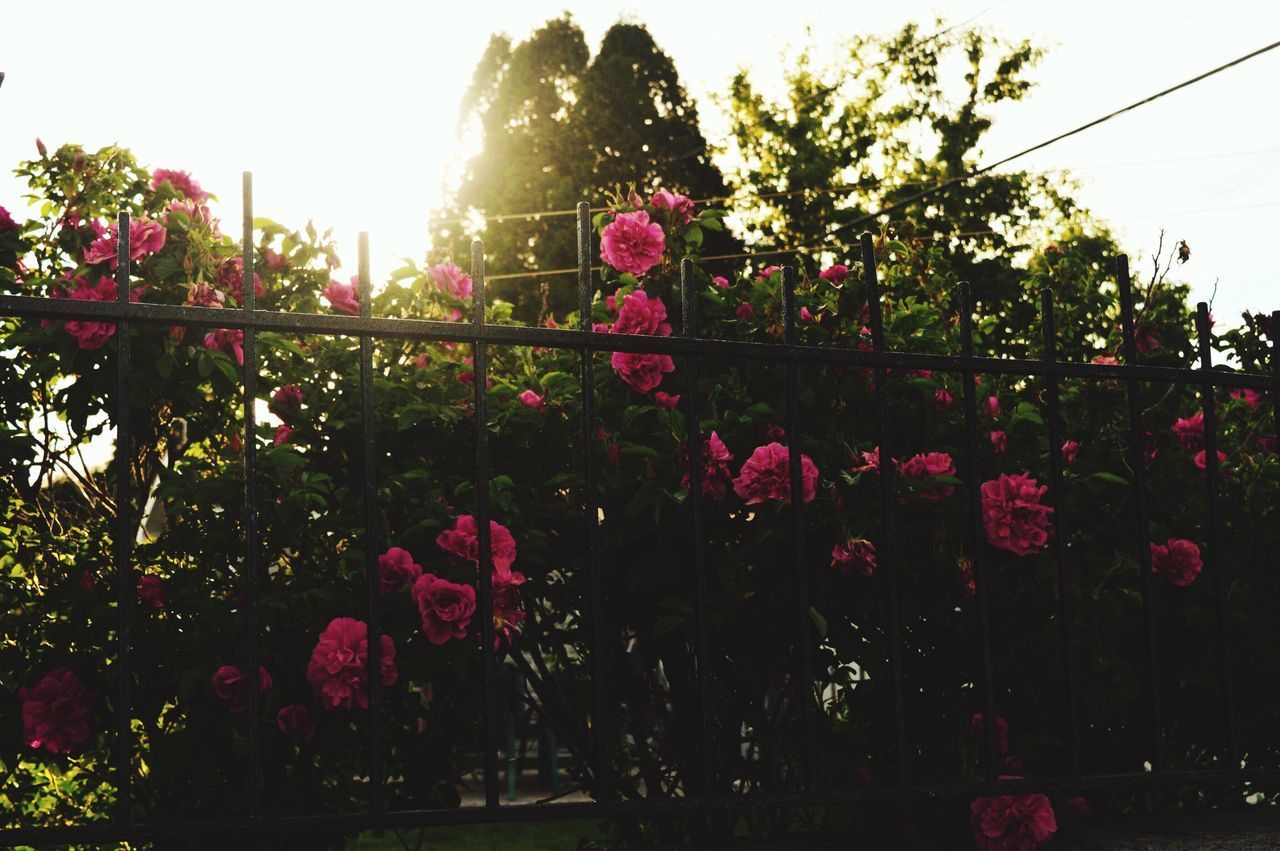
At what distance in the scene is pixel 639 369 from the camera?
11.1 ft

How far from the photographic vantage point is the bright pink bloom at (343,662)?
2.88 m

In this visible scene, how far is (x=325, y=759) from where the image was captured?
3.07 metres

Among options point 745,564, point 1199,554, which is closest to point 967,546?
point 745,564

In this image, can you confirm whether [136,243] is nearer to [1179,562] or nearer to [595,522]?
[595,522]

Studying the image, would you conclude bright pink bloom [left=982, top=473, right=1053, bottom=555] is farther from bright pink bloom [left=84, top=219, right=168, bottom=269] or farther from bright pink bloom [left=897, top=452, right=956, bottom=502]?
bright pink bloom [left=84, top=219, right=168, bottom=269]

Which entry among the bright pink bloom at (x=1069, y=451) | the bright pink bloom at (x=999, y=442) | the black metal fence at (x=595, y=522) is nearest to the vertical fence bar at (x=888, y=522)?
the black metal fence at (x=595, y=522)

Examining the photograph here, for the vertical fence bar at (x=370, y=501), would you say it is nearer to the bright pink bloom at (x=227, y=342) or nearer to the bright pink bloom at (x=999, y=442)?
the bright pink bloom at (x=227, y=342)

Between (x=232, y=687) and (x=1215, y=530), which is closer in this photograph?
(x=232, y=687)

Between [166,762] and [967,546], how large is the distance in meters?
2.07

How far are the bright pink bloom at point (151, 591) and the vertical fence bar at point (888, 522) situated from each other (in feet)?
5.81

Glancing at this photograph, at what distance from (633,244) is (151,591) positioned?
1.59 meters

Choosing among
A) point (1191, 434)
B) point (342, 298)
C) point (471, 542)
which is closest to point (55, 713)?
point (471, 542)

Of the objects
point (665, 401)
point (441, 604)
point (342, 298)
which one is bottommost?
point (441, 604)

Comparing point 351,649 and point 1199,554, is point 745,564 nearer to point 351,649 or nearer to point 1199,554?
point 351,649
